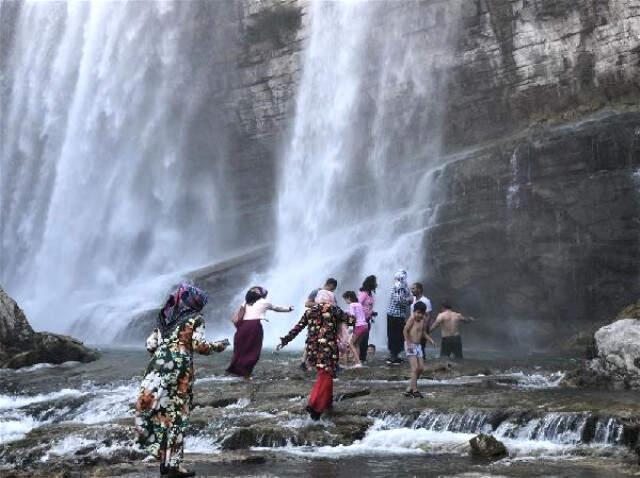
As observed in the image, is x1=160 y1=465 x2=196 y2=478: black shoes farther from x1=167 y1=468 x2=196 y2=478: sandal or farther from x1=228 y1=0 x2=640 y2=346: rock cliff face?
x1=228 y1=0 x2=640 y2=346: rock cliff face

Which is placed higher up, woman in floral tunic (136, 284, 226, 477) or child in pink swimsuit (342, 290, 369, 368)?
child in pink swimsuit (342, 290, 369, 368)

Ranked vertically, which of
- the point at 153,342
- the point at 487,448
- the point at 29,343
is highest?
the point at 29,343

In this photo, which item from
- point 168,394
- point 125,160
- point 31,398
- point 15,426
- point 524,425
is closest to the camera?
point 168,394

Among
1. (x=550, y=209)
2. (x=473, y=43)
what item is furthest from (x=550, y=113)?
(x=550, y=209)

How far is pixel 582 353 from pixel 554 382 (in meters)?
7.93

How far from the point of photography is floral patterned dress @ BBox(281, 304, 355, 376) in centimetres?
936

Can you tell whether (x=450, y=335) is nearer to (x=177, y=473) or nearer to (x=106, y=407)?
(x=106, y=407)

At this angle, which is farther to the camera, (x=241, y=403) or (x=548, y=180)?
(x=548, y=180)

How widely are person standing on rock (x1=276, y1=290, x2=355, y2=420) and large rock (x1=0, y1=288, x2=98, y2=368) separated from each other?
10.9 metres

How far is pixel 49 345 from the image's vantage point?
18.8 meters

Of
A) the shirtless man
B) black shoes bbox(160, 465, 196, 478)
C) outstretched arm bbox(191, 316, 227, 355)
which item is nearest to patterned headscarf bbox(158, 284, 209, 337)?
outstretched arm bbox(191, 316, 227, 355)

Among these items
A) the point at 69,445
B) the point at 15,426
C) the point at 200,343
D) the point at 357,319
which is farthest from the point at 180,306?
the point at 357,319

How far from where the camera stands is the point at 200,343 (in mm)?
6766

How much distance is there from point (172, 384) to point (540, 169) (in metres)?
21.2
